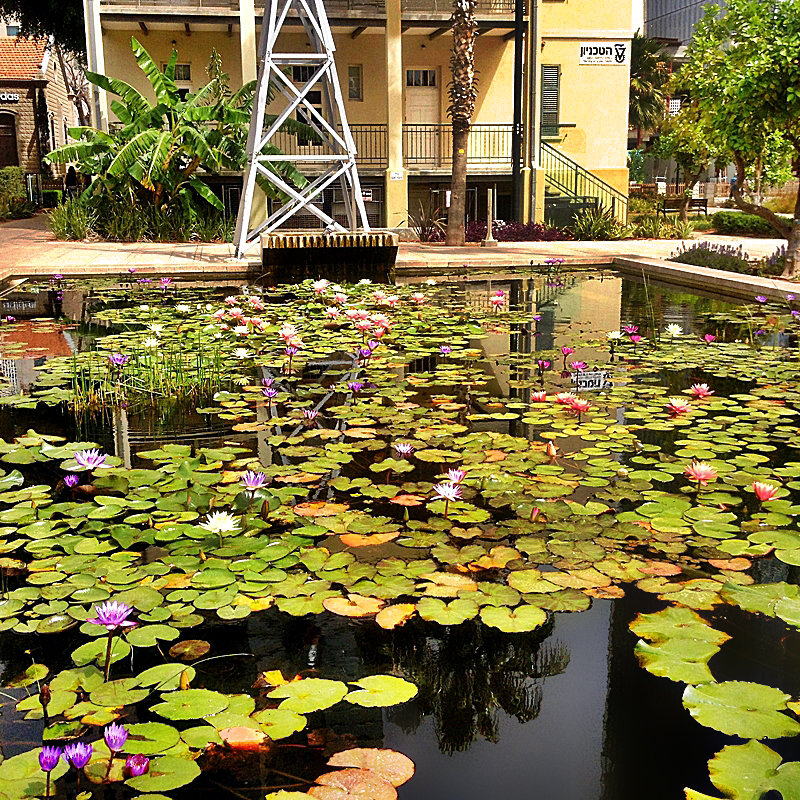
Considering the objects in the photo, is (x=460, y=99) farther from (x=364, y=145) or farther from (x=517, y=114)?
(x=364, y=145)

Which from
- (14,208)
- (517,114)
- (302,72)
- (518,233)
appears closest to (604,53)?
(517,114)

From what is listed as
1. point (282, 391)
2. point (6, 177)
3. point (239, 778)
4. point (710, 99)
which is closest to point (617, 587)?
point (239, 778)

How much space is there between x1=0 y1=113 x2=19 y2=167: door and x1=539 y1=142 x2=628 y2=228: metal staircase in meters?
20.6

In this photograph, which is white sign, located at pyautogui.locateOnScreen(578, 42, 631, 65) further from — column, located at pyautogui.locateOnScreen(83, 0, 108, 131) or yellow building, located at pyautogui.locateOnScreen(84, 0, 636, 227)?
column, located at pyautogui.locateOnScreen(83, 0, 108, 131)

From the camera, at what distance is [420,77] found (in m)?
21.6

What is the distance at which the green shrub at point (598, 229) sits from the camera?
18953 millimetres

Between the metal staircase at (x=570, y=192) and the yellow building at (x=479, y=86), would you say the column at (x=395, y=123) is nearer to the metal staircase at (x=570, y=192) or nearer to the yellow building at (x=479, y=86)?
the yellow building at (x=479, y=86)

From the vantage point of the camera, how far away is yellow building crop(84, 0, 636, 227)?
19.2 metres

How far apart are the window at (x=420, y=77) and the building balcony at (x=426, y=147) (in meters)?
1.14

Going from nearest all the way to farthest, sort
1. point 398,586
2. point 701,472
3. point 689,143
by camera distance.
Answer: point 398,586, point 701,472, point 689,143

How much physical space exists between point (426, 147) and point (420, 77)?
1.76m

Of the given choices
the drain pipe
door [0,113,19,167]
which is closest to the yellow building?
the drain pipe

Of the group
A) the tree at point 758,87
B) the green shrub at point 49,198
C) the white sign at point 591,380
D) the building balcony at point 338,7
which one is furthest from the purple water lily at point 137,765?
the green shrub at point 49,198

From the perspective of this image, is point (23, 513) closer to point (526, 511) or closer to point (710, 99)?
point (526, 511)
